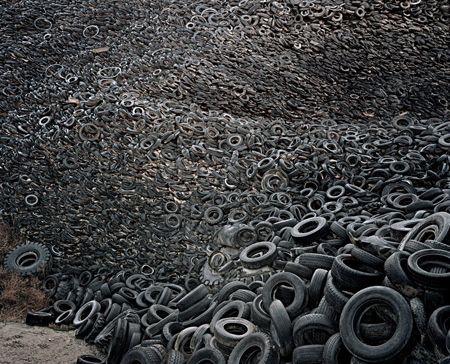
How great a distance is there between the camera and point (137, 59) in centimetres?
1339

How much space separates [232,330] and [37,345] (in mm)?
3069

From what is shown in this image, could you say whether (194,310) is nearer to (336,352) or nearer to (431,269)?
(336,352)

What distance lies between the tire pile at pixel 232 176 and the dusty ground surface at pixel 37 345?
216mm

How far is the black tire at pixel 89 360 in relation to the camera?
634 cm

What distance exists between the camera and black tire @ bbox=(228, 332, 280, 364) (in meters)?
4.93

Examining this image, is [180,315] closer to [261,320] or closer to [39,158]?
[261,320]

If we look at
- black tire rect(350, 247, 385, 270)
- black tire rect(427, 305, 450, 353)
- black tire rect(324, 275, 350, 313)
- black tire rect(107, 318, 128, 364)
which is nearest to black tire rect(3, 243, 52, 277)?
black tire rect(107, 318, 128, 364)

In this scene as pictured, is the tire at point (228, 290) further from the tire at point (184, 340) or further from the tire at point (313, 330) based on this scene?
the tire at point (313, 330)

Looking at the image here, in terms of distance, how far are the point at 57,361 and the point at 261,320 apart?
2.97 m

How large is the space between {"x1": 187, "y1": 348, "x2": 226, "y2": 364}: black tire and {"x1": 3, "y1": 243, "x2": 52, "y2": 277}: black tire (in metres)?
4.40

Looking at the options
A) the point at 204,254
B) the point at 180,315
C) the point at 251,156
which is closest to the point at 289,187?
the point at 251,156

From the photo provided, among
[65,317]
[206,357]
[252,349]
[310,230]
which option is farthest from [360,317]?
[65,317]

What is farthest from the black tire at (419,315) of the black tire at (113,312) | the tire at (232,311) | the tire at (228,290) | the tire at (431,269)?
A: the black tire at (113,312)

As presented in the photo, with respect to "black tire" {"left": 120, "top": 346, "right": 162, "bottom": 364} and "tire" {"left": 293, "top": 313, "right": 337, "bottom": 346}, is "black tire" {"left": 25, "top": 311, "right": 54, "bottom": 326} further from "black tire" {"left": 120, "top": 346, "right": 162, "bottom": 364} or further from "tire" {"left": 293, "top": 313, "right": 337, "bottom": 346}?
"tire" {"left": 293, "top": 313, "right": 337, "bottom": 346}
